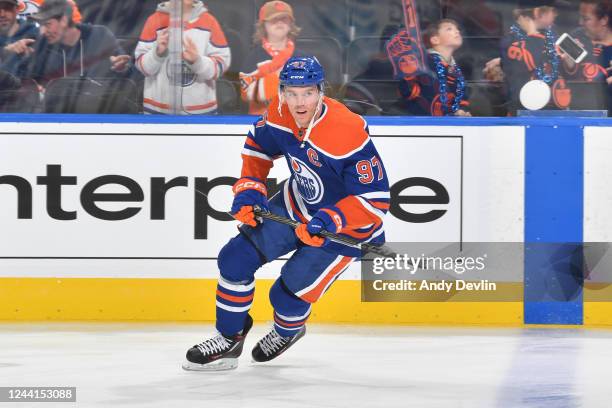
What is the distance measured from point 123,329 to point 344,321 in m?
0.97

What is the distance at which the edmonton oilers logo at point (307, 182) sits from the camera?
4082mm

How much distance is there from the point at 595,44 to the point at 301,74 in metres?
1.88

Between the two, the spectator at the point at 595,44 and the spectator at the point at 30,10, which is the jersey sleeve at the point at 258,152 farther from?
the spectator at the point at 595,44

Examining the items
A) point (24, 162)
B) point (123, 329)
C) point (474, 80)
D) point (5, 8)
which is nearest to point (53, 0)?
point (5, 8)

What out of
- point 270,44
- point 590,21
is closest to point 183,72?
point 270,44

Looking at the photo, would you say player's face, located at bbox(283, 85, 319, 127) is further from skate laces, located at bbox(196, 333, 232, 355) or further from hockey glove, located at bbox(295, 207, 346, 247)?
skate laces, located at bbox(196, 333, 232, 355)

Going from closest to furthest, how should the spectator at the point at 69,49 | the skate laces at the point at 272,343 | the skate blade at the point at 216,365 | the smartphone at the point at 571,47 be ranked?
1. the skate blade at the point at 216,365
2. the skate laces at the point at 272,343
3. the spectator at the point at 69,49
4. the smartphone at the point at 571,47

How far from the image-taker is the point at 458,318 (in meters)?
5.28

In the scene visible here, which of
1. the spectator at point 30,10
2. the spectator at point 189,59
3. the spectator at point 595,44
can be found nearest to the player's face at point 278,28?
the spectator at point 189,59

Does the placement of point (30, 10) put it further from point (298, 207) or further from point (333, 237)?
point (333, 237)

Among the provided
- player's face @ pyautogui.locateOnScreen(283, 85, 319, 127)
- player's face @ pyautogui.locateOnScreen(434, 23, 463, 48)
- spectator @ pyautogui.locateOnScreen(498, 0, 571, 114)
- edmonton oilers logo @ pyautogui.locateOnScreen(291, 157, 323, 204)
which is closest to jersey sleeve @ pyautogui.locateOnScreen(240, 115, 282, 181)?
edmonton oilers logo @ pyautogui.locateOnScreen(291, 157, 323, 204)

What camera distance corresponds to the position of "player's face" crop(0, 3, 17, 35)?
5.12m

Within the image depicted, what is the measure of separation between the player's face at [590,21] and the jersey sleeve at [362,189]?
66.4 inches

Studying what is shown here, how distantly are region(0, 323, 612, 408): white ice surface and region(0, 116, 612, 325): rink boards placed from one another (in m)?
0.15
